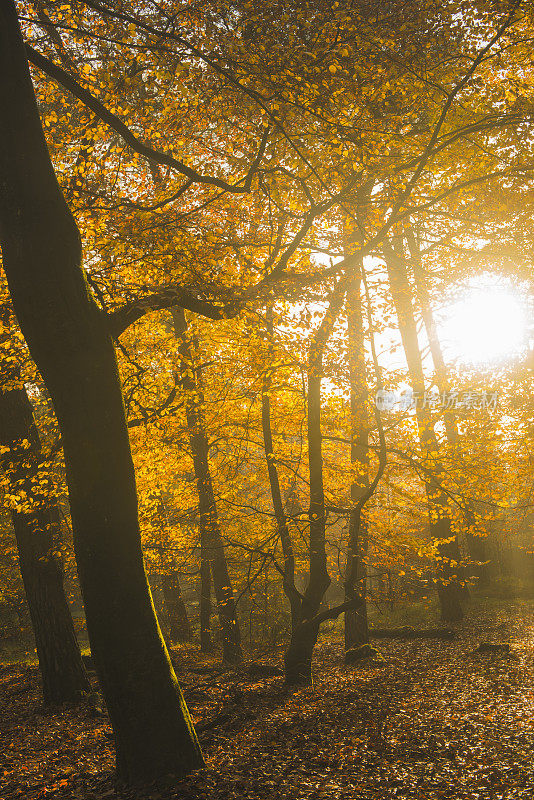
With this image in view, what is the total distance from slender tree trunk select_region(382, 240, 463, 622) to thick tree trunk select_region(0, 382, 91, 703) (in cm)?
659

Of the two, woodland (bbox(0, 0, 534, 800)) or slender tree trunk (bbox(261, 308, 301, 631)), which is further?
slender tree trunk (bbox(261, 308, 301, 631))

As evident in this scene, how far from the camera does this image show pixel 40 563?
8680 mm

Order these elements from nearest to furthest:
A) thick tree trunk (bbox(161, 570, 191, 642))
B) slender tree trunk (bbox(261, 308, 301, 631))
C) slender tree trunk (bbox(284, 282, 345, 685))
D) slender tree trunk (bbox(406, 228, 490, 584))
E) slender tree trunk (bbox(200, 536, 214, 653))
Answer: slender tree trunk (bbox(284, 282, 345, 685)) < slender tree trunk (bbox(261, 308, 301, 631)) < slender tree trunk (bbox(406, 228, 490, 584)) < slender tree trunk (bbox(200, 536, 214, 653)) < thick tree trunk (bbox(161, 570, 191, 642))

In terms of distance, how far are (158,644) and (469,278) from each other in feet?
35.9

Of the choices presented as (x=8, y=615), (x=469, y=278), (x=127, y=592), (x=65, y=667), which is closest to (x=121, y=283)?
(x=127, y=592)

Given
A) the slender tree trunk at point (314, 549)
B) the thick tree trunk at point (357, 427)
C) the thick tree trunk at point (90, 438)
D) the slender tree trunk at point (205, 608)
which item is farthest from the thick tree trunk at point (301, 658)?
the slender tree trunk at point (205, 608)

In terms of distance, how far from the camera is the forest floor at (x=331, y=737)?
4434 millimetres

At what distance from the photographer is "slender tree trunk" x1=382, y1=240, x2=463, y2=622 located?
974 centimetres

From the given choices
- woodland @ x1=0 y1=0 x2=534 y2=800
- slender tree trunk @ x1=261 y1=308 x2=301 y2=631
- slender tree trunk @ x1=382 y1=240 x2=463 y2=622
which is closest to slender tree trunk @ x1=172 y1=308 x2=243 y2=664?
woodland @ x1=0 y1=0 x2=534 y2=800

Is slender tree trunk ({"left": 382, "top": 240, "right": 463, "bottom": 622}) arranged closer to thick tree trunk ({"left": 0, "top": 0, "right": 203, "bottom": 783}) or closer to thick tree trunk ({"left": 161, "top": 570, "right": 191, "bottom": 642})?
thick tree trunk ({"left": 0, "top": 0, "right": 203, "bottom": 783})

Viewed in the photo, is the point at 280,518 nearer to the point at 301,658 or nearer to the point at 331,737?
the point at 301,658

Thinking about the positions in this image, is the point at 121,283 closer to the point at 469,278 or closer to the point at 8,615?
the point at 469,278

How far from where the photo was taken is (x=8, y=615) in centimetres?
2689

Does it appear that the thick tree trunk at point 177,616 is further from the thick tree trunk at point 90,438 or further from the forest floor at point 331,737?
the thick tree trunk at point 90,438
